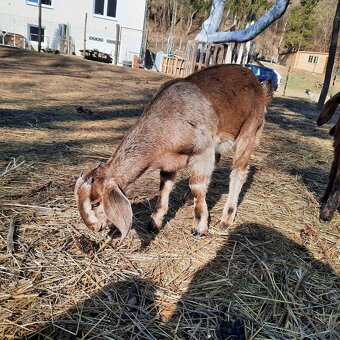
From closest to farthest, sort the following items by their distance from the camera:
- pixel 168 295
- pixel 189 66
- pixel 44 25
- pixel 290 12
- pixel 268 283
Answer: pixel 168 295 → pixel 268 283 → pixel 189 66 → pixel 44 25 → pixel 290 12

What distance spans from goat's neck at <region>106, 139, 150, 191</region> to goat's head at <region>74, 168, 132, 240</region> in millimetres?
125

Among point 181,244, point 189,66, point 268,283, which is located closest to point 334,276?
point 268,283

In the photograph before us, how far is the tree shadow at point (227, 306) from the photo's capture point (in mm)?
2457

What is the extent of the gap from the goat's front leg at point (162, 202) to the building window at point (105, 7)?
2541cm

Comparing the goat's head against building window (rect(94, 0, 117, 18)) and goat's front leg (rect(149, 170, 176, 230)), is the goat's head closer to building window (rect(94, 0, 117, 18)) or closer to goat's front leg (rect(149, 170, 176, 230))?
goat's front leg (rect(149, 170, 176, 230))

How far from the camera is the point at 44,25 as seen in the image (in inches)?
1014

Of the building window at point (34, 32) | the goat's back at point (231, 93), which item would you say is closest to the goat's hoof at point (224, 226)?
the goat's back at point (231, 93)

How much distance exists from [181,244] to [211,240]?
0.36 metres

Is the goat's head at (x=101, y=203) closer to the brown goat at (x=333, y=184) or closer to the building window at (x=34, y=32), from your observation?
the brown goat at (x=333, y=184)

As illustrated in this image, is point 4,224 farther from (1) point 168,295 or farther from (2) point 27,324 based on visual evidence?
(1) point 168,295

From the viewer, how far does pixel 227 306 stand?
8.96 feet

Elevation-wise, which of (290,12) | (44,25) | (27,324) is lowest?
(27,324)

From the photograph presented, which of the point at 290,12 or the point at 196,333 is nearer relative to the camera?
the point at 196,333

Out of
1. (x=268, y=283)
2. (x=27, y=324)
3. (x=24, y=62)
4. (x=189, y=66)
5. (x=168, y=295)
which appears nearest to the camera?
(x=27, y=324)
